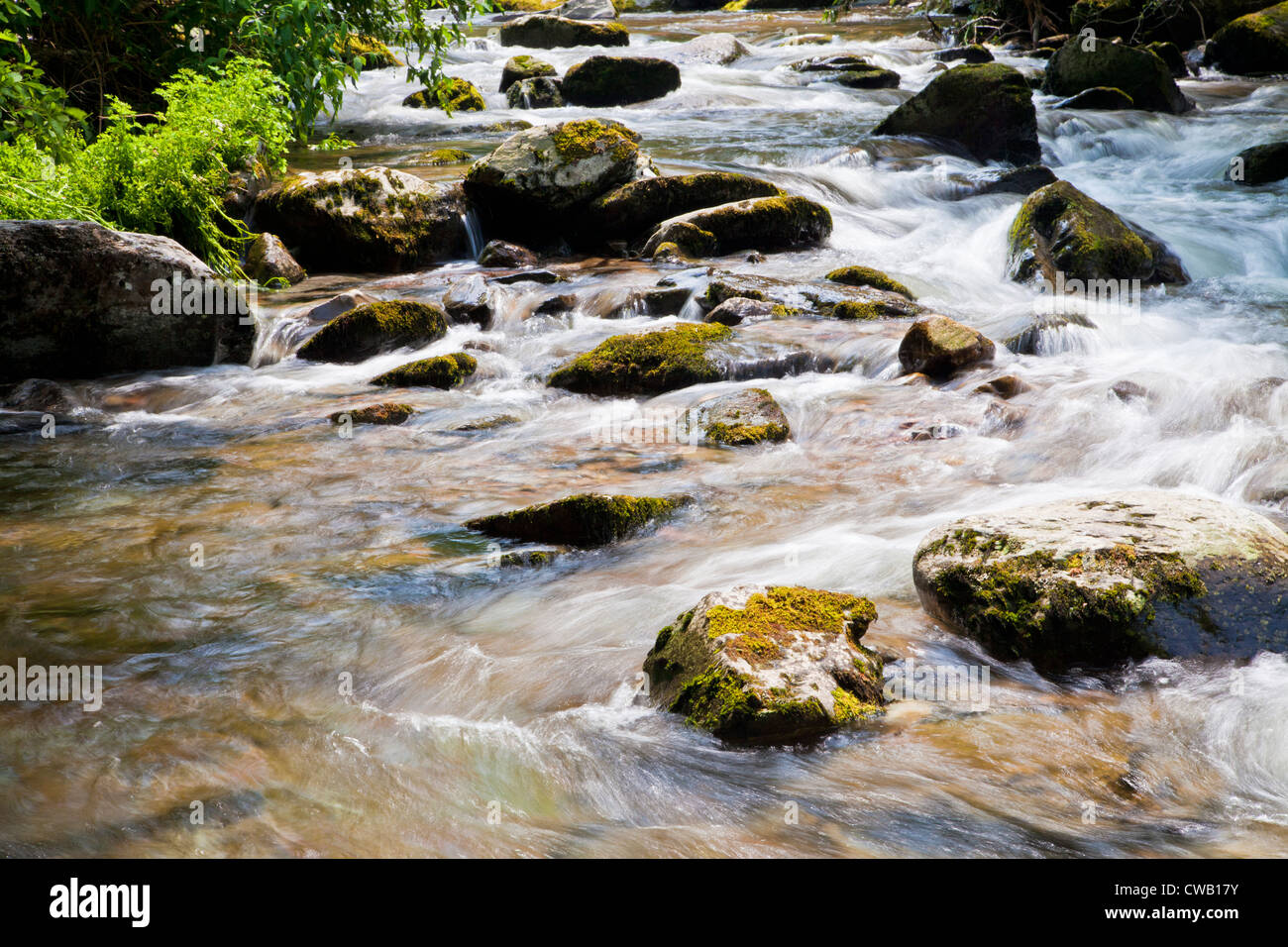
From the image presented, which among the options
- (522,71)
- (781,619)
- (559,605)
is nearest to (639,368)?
(559,605)

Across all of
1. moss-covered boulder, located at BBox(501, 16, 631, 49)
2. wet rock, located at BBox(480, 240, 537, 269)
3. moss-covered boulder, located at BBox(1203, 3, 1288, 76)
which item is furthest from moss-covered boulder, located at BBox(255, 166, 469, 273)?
moss-covered boulder, located at BBox(501, 16, 631, 49)

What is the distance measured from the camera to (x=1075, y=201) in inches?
427

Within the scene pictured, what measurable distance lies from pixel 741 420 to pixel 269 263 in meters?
5.77

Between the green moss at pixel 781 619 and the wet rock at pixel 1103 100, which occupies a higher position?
the wet rock at pixel 1103 100


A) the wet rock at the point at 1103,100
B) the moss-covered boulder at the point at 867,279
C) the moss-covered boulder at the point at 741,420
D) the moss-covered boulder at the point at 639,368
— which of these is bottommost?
the moss-covered boulder at the point at 741,420

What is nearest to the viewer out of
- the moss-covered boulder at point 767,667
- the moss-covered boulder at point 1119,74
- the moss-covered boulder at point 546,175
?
the moss-covered boulder at point 767,667

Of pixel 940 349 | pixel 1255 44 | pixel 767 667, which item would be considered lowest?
pixel 767 667

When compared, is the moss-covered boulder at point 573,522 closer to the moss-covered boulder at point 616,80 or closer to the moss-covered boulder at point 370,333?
the moss-covered boulder at point 370,333

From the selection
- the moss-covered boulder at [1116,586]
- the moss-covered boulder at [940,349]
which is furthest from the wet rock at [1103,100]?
the moss-covered boulder at [1116,586]

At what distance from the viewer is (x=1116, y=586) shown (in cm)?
378

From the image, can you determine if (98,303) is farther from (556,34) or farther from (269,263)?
(556,34)

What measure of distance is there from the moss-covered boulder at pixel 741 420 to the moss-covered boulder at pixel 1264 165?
10.8 meters

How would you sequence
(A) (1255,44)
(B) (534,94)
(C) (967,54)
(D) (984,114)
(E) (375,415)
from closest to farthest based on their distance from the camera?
(E) (375,415)
(D) (984,114)
(B) (534,94)
(A) (1255,44)
(C) (967,54)

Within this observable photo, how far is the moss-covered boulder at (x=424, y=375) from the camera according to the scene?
7891mm
